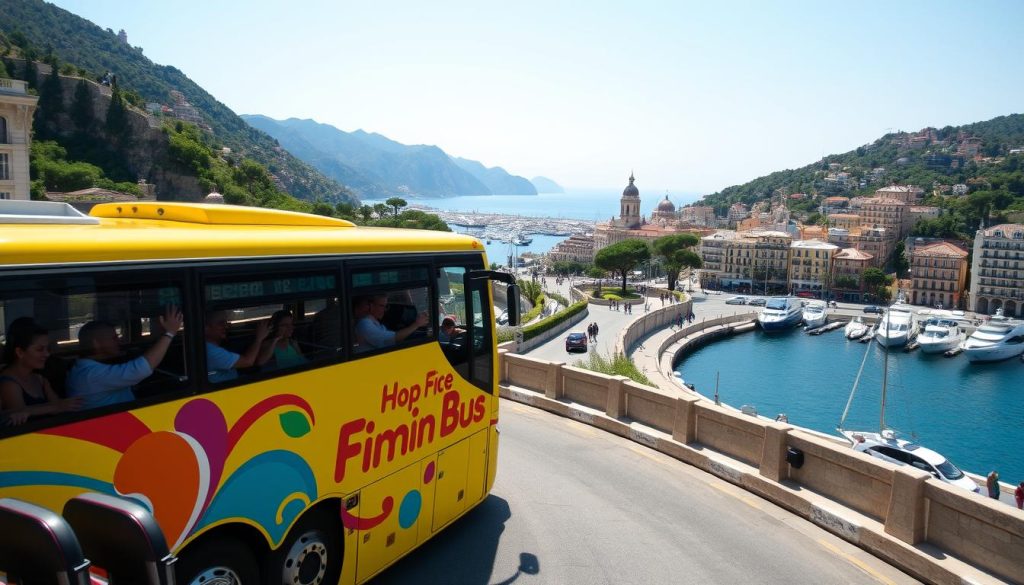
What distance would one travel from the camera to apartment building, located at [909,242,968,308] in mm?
107750

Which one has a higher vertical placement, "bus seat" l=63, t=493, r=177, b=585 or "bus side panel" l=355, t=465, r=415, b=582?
"bus seat" l=63, t=493, r=177, b=585

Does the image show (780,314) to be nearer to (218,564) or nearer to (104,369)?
(218,564)

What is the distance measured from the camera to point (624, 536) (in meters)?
8.23

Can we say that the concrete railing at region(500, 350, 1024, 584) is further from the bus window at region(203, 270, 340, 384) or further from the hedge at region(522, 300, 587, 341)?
Answer: the hedge at region(522, 300, 587, 341)

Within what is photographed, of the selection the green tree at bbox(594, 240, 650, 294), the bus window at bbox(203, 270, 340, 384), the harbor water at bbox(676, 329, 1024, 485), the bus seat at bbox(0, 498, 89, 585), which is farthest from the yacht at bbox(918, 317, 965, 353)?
the bus seat at bbox(0, 498, 89, 585)

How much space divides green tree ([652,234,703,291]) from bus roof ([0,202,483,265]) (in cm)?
9100

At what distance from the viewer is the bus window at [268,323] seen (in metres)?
4.99

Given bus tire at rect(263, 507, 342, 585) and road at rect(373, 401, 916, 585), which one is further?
road at rect(373, 401, 916, 585)

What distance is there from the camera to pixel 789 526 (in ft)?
29.2

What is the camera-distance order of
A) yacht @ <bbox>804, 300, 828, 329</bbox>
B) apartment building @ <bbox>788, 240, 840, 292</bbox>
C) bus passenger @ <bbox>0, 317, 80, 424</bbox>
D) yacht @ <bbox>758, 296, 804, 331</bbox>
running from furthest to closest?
1. apartment building @ <bbox>788, 240, 840, 292</bbox>
2. yacht @ <bbox>804, 300, 828, 329</bbox>
3. yacht @ <bbox>758, 296, 804, 331</bbox>
4. bus passenger @ <bbox>0, 317, 80, 424</bbox>

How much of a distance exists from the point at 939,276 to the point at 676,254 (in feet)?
151

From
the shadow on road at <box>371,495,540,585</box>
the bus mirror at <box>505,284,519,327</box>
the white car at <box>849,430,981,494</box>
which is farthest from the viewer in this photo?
the white car at <box>849,430,981,494</box>

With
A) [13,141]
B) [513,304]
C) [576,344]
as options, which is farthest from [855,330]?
[513,304]

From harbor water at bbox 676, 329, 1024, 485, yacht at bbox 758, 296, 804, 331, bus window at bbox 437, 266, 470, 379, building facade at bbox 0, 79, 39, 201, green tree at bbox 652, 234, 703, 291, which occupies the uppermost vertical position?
building facade at bbox 0, 79, 39, 201
